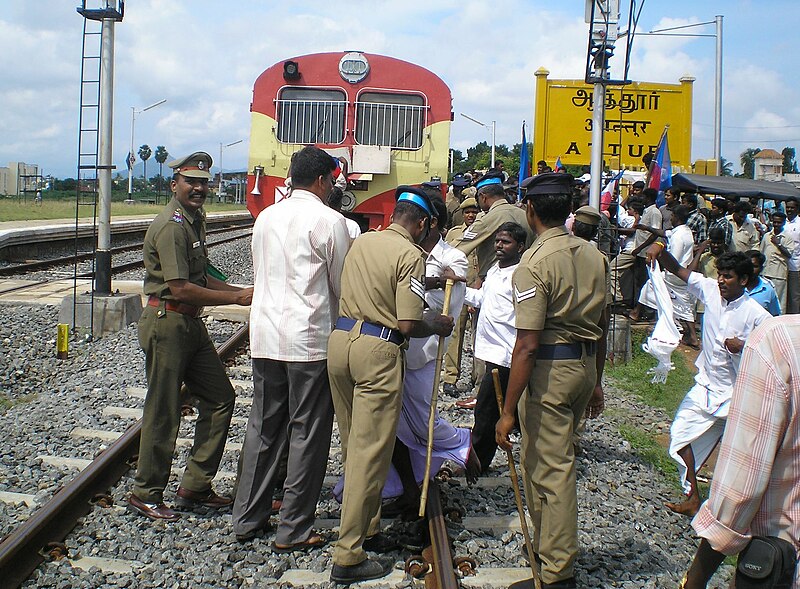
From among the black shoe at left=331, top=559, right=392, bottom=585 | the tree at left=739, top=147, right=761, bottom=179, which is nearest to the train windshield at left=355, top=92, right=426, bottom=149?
the black shoe at left=331, top=559, right=392, bottom=585

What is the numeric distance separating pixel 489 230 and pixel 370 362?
10.2 feet

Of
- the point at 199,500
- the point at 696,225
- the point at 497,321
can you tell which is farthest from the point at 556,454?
the point at 696,225

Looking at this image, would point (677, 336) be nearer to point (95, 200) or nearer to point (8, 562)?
point (8, 562)

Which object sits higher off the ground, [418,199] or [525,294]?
[418,199]

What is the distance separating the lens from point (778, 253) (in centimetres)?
1237

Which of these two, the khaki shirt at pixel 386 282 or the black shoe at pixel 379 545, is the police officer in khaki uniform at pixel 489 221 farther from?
the black shoe at pixel 379 545

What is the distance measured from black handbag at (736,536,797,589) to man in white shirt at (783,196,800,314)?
37.2 ft

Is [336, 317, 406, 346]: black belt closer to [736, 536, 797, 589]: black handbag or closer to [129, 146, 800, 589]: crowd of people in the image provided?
[129, 146, 800, 589]: crowd of people

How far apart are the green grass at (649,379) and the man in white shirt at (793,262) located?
13.2 feet

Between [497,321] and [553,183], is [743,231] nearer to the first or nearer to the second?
[497,321]

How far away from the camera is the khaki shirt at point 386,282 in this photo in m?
4.01

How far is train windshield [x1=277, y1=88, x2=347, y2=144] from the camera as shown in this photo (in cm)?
1159

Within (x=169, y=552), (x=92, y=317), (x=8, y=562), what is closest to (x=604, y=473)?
(x=169, y=552)

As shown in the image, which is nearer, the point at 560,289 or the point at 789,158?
the point at 560,289
